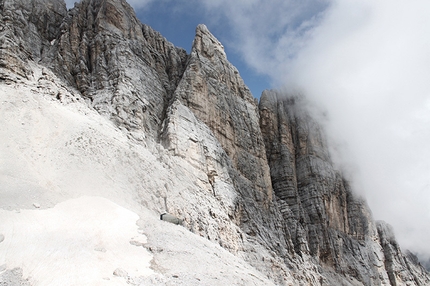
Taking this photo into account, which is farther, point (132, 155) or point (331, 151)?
point (331, 151)

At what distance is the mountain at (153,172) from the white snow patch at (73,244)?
0.06 m

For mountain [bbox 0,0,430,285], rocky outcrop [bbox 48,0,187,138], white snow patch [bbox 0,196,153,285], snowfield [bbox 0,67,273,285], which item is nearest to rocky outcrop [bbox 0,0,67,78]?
mountain [bbox 0,0,430,285]

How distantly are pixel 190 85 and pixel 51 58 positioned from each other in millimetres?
13348

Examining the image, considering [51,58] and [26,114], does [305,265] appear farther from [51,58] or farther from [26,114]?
[51,58]

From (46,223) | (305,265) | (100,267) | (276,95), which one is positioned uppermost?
(276,95)

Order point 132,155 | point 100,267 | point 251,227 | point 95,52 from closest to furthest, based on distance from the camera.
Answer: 1. point 100,267
2. point 132,155
3. point 251,227
4. point 95,52

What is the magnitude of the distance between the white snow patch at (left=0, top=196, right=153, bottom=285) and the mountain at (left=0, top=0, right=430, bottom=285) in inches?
2.5

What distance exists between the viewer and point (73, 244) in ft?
43.3

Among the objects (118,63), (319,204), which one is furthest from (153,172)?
(319,204)

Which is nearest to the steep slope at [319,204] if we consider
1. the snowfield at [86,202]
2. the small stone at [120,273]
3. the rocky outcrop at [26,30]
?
the snowfield at [86,202]

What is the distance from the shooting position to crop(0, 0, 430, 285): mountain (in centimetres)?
1389

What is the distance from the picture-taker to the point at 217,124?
3709 cm

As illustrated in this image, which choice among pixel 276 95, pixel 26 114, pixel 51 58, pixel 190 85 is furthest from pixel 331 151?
pixel 26 114

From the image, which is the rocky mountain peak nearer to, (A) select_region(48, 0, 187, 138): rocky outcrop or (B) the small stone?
(A) select_region(48, 0, 187, 138): rocky outcrop
